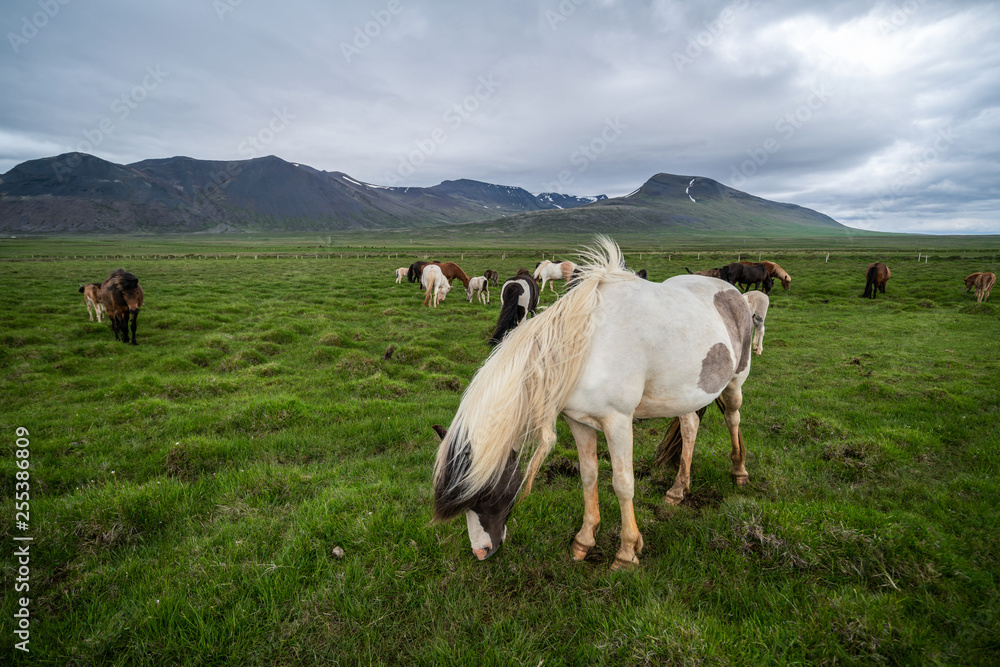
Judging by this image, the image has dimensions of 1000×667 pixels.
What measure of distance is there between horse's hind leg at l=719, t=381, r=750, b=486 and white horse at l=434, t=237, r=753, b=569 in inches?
56.6

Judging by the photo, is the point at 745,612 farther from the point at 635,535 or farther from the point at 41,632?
the point at 41,632

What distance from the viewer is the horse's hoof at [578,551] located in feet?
11.7

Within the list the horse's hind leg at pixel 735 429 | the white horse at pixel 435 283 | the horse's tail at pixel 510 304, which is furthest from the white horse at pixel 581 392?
the white horse at pixel 435 283

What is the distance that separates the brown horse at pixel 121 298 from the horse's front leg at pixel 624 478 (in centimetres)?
1307

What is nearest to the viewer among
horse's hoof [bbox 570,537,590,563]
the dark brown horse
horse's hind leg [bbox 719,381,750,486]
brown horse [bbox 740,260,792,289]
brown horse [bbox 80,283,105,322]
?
horse's hoof [bbox 570,537,590,563]

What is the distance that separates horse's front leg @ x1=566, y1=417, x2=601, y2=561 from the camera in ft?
11.8

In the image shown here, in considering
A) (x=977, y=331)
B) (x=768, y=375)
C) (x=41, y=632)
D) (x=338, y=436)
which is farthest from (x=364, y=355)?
(x=977, y=331)

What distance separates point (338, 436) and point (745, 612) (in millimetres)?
5251

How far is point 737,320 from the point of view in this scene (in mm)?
4586

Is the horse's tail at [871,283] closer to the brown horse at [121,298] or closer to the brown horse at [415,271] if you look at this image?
the brown horse at [415,271]

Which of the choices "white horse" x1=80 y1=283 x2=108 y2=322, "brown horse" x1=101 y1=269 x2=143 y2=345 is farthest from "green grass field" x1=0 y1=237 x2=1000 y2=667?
"white horse" x1=80 y1=283 x2=108 y2=322

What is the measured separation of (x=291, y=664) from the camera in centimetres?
258

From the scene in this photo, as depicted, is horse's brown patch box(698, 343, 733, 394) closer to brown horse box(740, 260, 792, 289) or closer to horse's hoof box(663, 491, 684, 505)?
horse's hoof box(663, 491, 684, 505)

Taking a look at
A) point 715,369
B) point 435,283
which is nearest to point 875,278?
point 435,283
